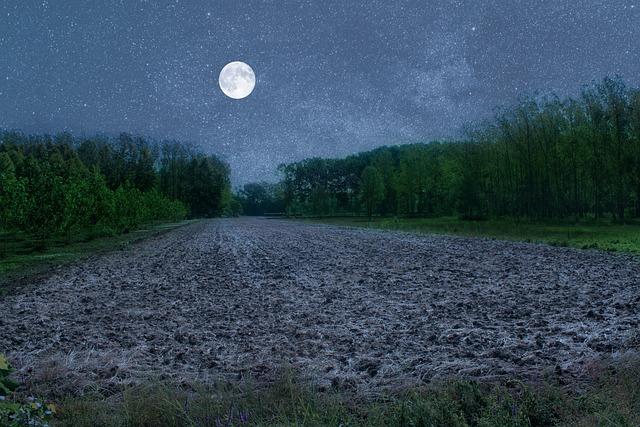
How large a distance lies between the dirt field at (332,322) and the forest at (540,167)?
41.3 meters

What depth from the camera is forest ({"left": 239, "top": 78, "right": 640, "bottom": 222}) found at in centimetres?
5100

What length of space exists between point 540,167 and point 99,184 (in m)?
54.2

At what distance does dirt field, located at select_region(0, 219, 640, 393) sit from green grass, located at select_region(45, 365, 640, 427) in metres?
0.52

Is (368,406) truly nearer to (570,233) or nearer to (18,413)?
(18,413)

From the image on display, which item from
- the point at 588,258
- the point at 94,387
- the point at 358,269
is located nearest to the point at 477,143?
the point at 588,258

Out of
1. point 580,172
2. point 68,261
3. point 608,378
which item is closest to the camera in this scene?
point 608,378

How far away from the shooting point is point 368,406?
5.04m

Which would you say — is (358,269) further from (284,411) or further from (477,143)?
(477,143)

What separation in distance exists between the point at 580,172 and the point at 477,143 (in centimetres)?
2033

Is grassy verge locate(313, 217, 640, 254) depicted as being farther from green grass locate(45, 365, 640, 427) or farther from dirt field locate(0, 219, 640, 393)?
green grass locate(45, 365, 640, 427)

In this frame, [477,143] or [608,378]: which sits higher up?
[477,143]

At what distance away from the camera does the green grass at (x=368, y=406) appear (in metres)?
4.47

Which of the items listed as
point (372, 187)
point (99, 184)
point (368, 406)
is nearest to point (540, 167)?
point (372, 187)

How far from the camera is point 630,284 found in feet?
40.7
